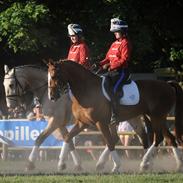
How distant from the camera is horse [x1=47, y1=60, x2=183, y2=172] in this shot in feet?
49.2

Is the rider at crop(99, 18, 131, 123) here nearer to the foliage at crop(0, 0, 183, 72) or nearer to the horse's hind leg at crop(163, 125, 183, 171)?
the horse's hind leg at crop(163, 125, 183, 171)

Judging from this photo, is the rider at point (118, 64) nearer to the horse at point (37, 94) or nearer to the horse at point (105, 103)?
the horse at point (105, 103)

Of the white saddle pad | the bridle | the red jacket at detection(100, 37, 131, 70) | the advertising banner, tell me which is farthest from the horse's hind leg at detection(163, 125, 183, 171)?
the advertising banner

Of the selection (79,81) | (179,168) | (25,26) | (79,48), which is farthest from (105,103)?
(25,26)

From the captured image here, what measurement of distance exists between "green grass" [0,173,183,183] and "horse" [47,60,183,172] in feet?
4.71

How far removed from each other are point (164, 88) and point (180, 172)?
2.44m

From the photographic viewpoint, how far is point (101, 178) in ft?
42.9

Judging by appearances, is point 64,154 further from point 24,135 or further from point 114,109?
point 24,135

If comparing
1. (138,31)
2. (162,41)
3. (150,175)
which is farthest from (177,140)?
(162,41)

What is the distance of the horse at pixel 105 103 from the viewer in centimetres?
1499

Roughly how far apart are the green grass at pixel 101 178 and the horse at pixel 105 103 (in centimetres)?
144

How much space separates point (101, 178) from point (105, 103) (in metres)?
2.58

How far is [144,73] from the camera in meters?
28.1

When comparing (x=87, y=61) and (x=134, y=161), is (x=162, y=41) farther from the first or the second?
(x=87, y=61)
